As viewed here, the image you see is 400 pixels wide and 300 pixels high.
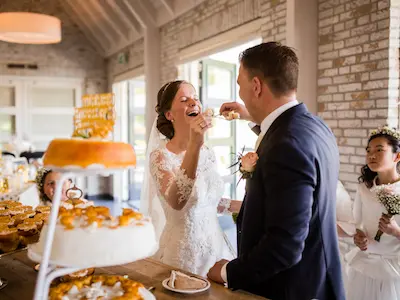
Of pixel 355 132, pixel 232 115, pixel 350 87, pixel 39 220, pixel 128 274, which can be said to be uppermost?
pixel 350 87

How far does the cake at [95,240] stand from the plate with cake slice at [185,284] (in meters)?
0.26

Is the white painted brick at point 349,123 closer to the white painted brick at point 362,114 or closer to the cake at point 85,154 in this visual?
the white painted brick at point 362,114

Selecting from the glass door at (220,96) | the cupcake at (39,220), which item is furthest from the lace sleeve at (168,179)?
the glass door at (220,96)

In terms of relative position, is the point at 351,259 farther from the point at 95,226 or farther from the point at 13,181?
the point at 13,181

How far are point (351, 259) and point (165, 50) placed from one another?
5.87 meters

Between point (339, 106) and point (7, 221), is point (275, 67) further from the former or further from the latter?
point (339, 106)

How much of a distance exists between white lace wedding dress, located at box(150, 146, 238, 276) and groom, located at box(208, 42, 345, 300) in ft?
3.30

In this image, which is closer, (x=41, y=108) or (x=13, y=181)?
(x=13, y=181)

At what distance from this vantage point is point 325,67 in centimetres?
450

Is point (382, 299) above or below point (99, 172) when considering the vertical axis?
below

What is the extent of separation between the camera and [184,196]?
9.11 ft

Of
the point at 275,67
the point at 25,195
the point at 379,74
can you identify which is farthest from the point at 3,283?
the point at 25,195

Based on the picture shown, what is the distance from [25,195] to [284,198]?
5.32 metres

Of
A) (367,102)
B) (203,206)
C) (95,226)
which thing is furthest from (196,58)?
(95,226)
